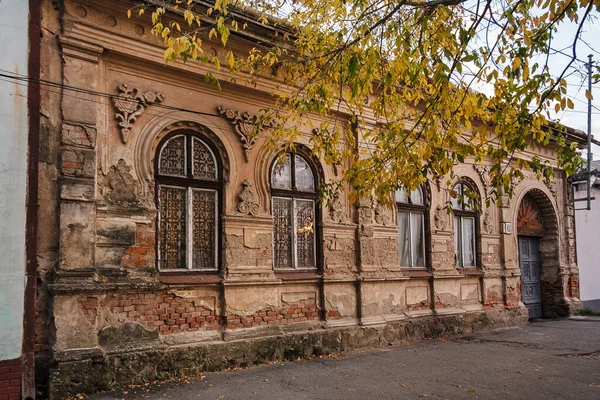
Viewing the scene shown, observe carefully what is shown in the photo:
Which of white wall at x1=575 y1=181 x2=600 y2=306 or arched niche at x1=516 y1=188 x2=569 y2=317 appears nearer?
arched niche at x1=516 y1=188 x2=569 y2=317

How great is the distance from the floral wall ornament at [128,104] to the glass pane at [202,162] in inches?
37.9

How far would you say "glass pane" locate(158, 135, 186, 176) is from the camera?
7.50m

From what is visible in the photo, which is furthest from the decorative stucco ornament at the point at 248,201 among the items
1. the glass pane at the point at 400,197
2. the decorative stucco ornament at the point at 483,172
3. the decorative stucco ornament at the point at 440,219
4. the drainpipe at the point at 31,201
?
the decorative stucco ornament at the point at 483,172

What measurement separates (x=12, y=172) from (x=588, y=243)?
55.4 feet

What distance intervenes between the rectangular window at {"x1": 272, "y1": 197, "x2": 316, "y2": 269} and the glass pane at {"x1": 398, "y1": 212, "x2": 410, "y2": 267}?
247 cm

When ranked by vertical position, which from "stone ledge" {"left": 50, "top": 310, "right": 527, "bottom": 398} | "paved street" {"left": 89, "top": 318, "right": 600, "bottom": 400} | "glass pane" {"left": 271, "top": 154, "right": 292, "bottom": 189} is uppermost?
"glass pane" {"left": 271, "top": 154, "right": 292, "bottom": 189}

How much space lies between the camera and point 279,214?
8773 mm

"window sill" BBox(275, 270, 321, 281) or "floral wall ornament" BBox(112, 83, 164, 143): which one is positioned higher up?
"floral wall ornament" BBox(112, 83, 164, 143)

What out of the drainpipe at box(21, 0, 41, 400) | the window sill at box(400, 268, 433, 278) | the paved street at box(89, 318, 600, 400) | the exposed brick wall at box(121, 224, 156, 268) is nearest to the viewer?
the drainpipe at box(21, 0, 41, 400)

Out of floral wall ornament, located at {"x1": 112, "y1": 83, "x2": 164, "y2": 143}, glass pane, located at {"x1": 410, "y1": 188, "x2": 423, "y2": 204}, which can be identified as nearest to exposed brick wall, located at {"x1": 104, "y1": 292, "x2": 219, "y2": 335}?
floral wall ornament, located at {"x1": 112, "y1": 83, "x2": 164, "y2": 143}

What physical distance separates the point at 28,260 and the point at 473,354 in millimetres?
7359

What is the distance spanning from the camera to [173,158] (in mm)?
7617

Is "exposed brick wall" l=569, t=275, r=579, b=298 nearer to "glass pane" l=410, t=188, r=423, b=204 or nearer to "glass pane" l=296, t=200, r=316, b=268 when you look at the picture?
"glass pane" l=410, t=188, r=423, b=204

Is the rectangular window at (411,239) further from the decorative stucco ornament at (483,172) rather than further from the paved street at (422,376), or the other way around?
the decorative stucco ornament at (483,172)
